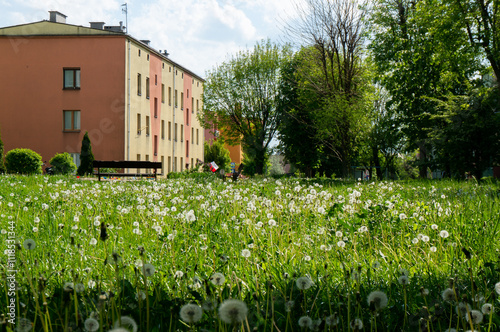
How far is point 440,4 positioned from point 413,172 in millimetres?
44970

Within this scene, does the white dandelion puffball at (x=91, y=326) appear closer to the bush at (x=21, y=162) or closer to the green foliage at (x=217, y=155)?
the bush at (x=21, y=162)

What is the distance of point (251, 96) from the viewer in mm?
46406

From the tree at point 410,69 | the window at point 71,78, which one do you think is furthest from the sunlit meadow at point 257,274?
the window at point 71,78

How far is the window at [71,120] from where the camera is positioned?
1639 inches

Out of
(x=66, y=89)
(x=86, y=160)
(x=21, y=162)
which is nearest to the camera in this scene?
(x=21, y=162)

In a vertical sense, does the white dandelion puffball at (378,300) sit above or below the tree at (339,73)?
below

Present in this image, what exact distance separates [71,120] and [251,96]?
53.5 feet

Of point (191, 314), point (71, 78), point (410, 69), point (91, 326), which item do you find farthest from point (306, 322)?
point (71, 78)

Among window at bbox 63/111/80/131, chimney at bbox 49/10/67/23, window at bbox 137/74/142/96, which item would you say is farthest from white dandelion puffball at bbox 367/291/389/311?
chimney at bbox 49/10/67/23

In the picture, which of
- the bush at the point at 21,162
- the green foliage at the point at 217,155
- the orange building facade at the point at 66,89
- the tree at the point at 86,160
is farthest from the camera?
the green foliage at the point at 217,155

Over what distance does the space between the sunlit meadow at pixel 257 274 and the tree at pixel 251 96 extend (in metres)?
40.5

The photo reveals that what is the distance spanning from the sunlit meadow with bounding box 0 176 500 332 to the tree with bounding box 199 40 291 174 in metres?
40.5

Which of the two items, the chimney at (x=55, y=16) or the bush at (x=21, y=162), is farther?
the chimney at (x=55, y=16)

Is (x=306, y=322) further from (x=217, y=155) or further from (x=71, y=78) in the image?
(x=217, y=155)
